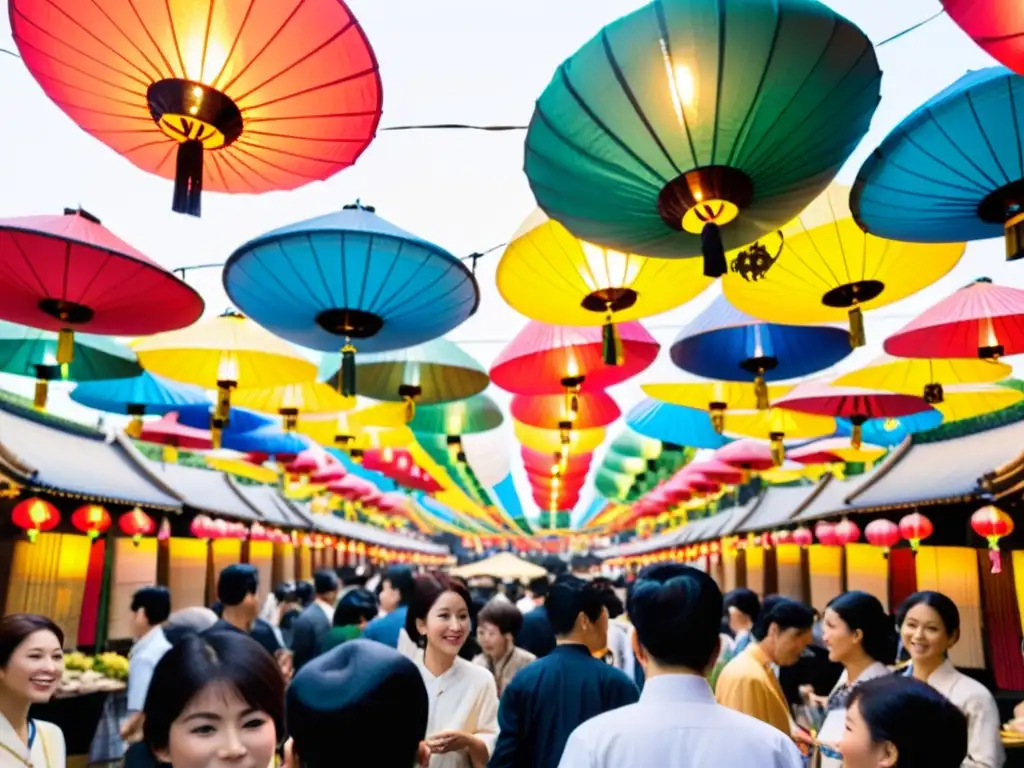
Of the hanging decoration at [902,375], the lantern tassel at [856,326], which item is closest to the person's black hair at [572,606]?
the lantern tassel at [856,326]

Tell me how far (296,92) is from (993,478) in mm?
9618

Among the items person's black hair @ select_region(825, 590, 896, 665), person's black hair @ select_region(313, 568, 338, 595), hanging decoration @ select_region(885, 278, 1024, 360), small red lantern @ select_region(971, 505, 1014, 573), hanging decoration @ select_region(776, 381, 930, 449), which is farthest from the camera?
small red lantern @ select_region(971, 505, 1014, 573)

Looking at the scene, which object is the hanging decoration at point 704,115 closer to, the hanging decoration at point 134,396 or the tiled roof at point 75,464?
the hanging decoration at point 134,396

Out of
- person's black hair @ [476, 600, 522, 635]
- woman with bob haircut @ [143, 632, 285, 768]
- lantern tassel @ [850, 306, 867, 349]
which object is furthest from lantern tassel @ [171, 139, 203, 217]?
lantern tassel @ [850, 306, 867, 349]

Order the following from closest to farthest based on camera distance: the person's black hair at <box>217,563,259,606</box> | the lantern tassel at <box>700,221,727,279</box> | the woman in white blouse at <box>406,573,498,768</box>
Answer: the lantern tassel at <box>700,221,727,279</box> < the woman in white blouse at <box>406,573,498,768</box> < the person's black hair at <box>217,563,259,606</box>

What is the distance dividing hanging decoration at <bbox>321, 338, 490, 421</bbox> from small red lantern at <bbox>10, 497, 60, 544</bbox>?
562 centimetres

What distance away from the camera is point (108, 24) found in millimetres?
3199

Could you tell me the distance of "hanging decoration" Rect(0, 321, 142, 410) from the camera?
6.98 metres

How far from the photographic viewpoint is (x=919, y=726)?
240 centimetres

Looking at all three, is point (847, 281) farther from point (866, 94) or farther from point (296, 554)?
point (296, 554)

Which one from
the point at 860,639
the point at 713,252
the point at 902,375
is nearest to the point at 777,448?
the point at 902,375

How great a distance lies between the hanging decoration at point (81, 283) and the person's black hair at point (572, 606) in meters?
3.06

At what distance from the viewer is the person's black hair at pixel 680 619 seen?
2535 millimetres

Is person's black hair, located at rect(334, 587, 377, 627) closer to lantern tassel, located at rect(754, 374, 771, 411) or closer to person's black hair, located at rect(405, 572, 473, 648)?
person's black hair, located at rect(405, 572, 473, 648)
